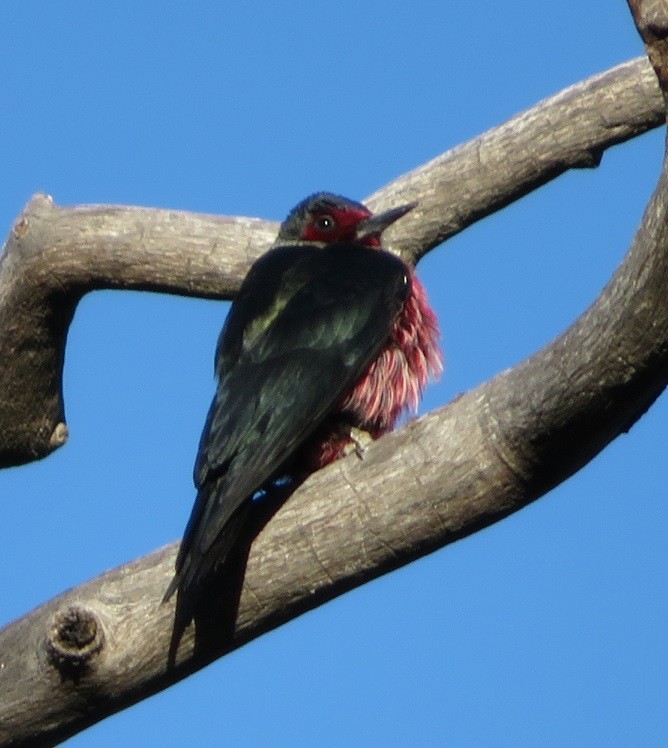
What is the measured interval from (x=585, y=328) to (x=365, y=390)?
1763mm

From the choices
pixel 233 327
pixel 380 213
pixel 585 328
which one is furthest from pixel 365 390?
pixel 585 328

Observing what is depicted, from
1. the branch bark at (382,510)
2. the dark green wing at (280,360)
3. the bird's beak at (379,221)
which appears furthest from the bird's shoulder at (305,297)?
the branch bark at (382,510)

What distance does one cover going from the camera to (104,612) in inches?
178

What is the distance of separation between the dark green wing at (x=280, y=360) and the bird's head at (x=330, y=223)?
0.42 ft

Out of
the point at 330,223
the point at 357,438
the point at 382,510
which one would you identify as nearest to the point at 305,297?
the point at 357,438

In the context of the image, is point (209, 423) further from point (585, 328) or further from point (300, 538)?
point (585, 328)

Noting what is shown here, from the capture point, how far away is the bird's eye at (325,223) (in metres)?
6.71

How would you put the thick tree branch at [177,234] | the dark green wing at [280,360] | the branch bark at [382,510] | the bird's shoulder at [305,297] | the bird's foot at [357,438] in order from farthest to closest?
the thick tree branch at [177,234]
the bird's shoulder at [305,297]
the bird's foot at [357,438]
the dark green wing at [280,360]
the branch bark at [382,510]

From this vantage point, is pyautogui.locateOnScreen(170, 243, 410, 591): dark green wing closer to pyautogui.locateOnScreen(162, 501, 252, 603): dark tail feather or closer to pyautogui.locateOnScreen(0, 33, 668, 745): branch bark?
pyautogui.locateOnScreen(162, 501, 252, 603): dark tail feather

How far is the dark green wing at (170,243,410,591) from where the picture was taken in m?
4.71

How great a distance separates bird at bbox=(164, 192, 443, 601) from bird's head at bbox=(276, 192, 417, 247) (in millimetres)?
14

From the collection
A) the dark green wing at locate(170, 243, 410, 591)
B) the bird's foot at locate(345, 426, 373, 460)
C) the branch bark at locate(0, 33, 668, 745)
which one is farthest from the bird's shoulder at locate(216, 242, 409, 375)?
the branch bark at locate(0, 33, 668, 745)

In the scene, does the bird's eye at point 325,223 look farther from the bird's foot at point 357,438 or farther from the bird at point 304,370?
the bird's foot at point 357,438

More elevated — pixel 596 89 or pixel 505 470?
pixel 596 89
